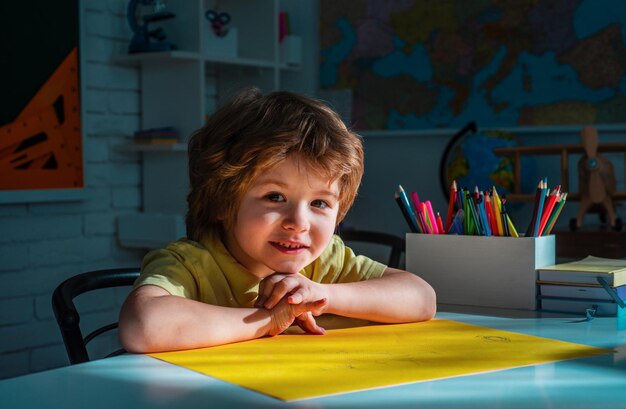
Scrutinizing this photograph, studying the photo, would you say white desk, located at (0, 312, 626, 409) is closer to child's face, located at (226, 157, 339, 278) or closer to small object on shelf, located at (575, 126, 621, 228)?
child's face, located at (226, 157, 339, 278)

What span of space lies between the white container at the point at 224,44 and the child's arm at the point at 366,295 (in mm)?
1798

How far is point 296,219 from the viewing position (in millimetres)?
1104

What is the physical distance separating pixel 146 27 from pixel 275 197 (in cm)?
184

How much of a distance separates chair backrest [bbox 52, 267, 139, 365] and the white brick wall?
50.4 inches

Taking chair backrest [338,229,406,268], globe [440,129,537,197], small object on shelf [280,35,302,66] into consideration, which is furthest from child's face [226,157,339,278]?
small object on shelf [280,35,302,66]

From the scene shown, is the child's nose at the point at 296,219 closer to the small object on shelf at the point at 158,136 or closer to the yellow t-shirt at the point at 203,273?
the yellow t-shirt at the point at 203,273

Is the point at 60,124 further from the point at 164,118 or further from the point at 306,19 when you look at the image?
the point at 306,19

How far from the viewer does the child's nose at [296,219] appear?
1.10 m

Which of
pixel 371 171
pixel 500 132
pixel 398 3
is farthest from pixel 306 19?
pixel 500 132

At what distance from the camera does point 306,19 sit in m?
3.35

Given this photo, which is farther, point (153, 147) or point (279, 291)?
point (153, 147)

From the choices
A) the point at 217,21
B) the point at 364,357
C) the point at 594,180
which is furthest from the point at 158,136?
the point at 364,357

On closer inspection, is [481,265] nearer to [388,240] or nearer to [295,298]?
[295,298]

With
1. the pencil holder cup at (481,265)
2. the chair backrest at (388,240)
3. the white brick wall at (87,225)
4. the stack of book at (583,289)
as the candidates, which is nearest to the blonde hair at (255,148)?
the pencil holder cup at (481,265)
